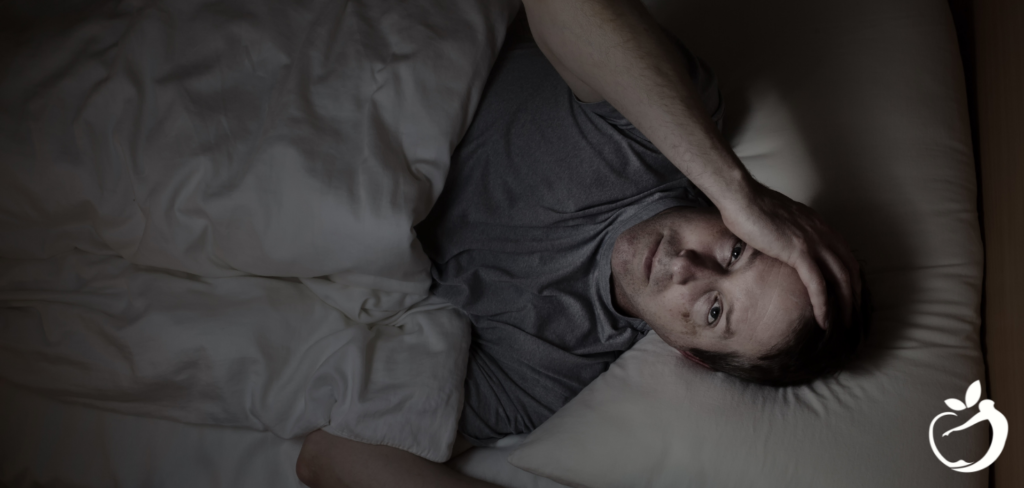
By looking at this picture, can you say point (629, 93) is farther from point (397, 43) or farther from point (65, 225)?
point (65, 225)

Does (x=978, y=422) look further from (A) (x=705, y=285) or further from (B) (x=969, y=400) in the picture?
(A) (x=705, y=285)

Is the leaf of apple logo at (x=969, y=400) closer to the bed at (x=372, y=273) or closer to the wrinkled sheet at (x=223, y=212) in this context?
the bed at (x=372, y=273)

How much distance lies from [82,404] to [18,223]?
1.03ft

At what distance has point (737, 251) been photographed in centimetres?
99

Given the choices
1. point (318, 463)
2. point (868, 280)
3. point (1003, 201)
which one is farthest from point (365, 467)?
point (1003, 201)

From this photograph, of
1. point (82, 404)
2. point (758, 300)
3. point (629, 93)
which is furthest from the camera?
point (82, 404)

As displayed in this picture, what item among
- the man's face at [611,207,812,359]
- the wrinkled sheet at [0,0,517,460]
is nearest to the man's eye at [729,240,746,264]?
the man's face at [611,207,812,359]

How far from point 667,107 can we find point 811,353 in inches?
16.8

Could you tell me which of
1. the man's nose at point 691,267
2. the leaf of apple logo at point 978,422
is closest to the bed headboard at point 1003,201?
the leaf of apple logo at point 978,422

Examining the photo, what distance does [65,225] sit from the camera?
103 cm

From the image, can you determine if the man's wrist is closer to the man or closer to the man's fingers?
the man

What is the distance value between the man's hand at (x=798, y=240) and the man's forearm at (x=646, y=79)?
0.09 feet

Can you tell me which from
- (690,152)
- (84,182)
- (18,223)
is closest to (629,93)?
(690,152)

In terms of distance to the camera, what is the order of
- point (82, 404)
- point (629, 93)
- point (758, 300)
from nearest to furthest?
point (629, 93) → point (758, 300) → point (82, 404)
